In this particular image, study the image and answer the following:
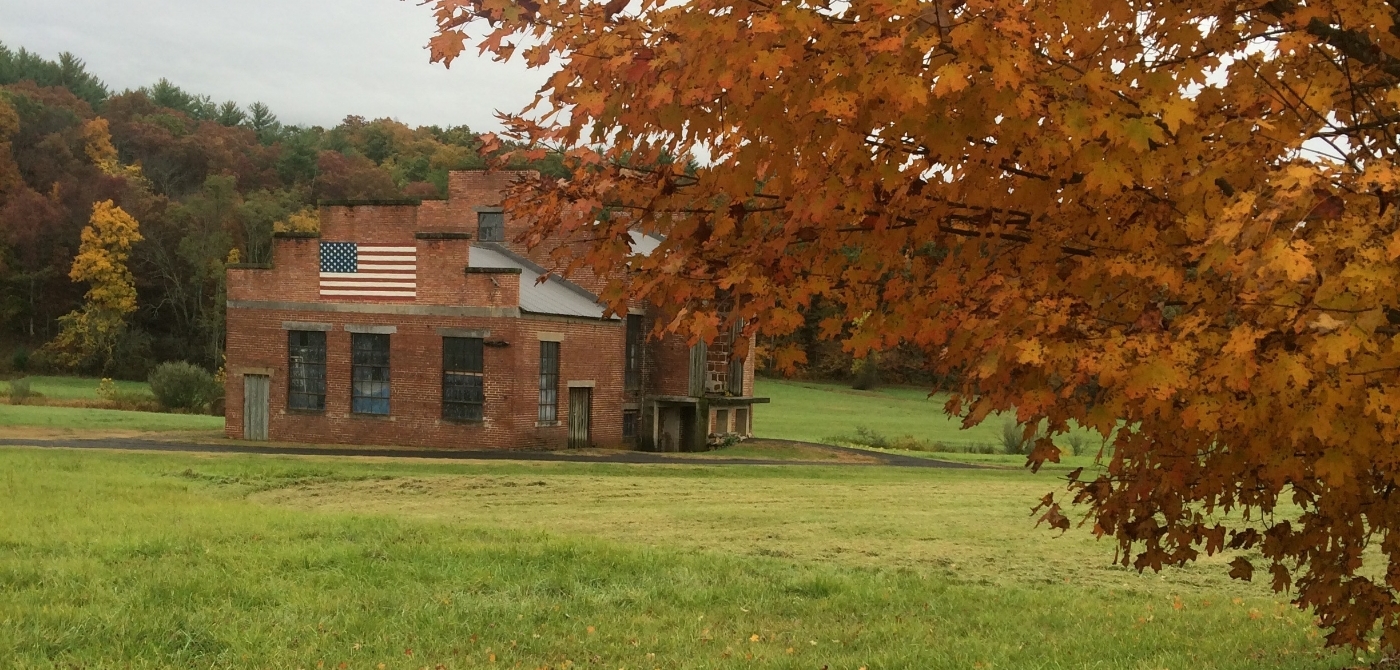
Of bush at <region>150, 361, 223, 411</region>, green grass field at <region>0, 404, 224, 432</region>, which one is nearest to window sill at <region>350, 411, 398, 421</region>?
green grass field at <region>0, 404, 224, 432</region>

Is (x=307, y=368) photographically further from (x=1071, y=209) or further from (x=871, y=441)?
(x=1071, y=209)

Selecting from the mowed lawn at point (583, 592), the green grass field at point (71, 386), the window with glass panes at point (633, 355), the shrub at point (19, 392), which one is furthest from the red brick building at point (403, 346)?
the green grass field at point (71, 386)

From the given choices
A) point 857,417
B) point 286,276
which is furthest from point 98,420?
point 857,417

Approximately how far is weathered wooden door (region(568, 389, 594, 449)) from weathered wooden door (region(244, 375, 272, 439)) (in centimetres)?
811

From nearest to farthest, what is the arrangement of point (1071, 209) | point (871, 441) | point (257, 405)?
point (1071, 209) < point (257, 405) < point (871, 441)

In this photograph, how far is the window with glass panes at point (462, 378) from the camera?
31.7 m

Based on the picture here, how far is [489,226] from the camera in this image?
127 feet

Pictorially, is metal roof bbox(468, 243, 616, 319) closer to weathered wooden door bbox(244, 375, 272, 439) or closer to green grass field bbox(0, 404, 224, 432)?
weathered wooden door bbox(244, 375, 272, 439)

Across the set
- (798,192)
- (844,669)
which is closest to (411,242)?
(844,669)

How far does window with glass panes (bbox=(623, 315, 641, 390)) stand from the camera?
1425 inches

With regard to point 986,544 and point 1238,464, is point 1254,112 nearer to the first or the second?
point 1238,464

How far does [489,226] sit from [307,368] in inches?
328

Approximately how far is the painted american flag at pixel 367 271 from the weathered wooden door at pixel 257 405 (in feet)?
10.2

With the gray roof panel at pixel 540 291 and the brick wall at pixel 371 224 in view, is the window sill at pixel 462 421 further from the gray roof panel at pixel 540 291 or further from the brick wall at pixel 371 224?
the brick wall at pixel 371 224
